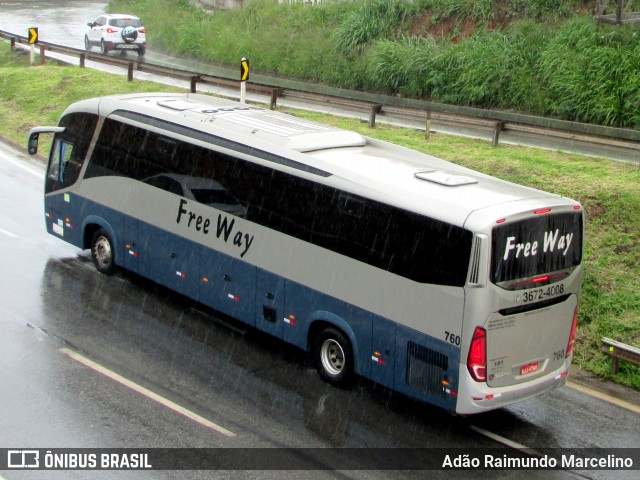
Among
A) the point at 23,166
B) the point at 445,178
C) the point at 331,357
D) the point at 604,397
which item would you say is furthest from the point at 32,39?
the point at 604,397

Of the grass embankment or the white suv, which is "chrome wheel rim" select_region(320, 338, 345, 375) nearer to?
the grass embankment

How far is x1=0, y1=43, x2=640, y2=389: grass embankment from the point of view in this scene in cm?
1307

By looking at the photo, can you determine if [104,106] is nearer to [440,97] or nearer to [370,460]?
[370,460]

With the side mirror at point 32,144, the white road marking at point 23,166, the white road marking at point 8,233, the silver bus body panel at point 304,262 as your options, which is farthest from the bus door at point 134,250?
the white road marking at point 23,166

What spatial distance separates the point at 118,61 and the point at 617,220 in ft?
71.0

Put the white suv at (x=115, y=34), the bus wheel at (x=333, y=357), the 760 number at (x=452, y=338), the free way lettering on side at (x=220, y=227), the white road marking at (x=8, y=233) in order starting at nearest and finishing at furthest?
the 760 number at (x=452, y=338) → the bus wheel at (x=333, y=357) → the free way lettering on side at (x=220, y=227) → the white road marking at (x=8, y=233) → the white suv at (x=115, y=34)

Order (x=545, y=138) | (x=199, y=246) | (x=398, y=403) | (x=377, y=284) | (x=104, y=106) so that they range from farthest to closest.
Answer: (x=545, y=138) → (x=104, y=106) → (x=199, y=246) → (x=398, y=403) → (x=377, y=284)

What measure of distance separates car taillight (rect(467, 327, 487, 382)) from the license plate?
64cm

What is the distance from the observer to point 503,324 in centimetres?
967

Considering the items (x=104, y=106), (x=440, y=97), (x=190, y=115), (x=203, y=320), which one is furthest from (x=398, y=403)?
(x=440, y=97)

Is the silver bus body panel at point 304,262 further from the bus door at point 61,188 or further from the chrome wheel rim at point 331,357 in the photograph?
the chrome wheel rim at point 331,357

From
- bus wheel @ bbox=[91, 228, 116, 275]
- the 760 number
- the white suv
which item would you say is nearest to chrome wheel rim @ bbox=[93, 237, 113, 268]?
bus wheel @ bbox=[91, 228, 116, 275]

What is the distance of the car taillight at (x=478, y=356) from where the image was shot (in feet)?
31.3

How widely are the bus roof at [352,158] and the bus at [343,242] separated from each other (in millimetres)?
28
